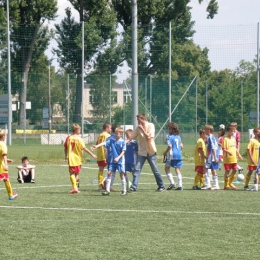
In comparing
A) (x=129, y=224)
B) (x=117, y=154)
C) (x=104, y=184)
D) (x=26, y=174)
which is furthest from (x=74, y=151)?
(x=129, y=224)

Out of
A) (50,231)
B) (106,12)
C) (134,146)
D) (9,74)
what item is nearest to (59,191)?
(134,146)

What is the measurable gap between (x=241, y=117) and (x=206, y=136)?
80.0ft

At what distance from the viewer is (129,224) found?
488 inches

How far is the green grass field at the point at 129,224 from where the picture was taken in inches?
388

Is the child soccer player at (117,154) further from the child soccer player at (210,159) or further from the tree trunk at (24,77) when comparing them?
the tree trunk at (24,77)

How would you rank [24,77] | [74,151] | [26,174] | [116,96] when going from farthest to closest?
[116,96] < [24,77] < [26,174] < [74,151]

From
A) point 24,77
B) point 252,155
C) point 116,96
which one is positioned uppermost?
point 24,77

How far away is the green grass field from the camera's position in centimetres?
985

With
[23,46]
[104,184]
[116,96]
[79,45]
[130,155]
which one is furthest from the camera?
[116,96]

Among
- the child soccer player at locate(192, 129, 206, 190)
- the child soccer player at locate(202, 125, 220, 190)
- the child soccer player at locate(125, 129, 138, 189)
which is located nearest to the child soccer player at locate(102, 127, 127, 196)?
the child soccer player at locate(125, 129, 138, 189)

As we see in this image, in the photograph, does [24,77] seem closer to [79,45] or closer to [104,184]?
[79,45]

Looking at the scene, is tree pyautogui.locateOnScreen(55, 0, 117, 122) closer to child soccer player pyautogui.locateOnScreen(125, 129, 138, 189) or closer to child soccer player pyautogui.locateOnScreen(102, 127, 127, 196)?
child soccer player pyautogui.locateOnScreen(125, 129, 138, 189)

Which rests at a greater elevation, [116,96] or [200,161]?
[116,96]

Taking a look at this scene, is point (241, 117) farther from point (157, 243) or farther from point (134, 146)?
point (157, 243)
